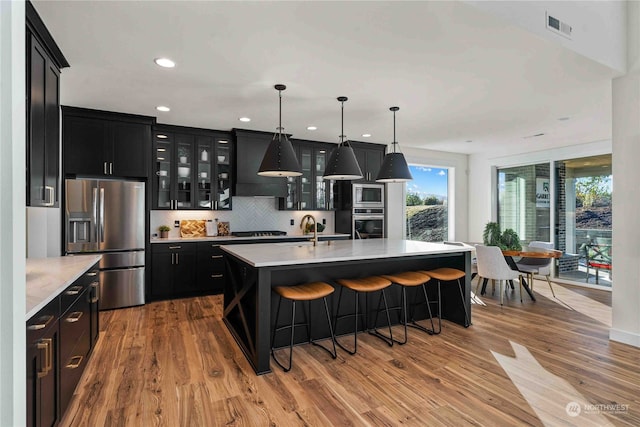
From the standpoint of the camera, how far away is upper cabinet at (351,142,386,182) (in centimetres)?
644

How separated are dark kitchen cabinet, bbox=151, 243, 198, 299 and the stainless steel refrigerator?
208 millimetres

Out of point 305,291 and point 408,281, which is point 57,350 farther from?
point 408,281

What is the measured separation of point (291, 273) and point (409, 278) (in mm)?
1195

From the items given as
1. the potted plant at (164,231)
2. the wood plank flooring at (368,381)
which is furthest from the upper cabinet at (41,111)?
the potted plant at (164,231)

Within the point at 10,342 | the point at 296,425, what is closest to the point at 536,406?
the point at 296,425

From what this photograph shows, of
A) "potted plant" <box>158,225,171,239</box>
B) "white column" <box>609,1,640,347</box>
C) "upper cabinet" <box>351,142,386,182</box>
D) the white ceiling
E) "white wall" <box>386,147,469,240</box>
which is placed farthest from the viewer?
"white wall" <box>386,147,469,240</box>

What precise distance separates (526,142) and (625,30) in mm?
3096

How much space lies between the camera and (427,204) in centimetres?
754

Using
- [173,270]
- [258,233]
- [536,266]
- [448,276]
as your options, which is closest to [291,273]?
[448,276]

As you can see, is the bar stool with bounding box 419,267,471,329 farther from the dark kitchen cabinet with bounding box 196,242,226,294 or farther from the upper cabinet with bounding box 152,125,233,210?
the upper cabinet with bounding box 152,125,233,210

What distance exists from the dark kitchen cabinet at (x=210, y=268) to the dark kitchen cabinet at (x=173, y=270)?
0.27 ft

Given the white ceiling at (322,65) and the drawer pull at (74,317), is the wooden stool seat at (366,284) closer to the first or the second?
the white ceiling at (322,65)

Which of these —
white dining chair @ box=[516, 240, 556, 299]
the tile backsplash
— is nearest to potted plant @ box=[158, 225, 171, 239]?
the tile backsplash

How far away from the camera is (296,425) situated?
209 cm
